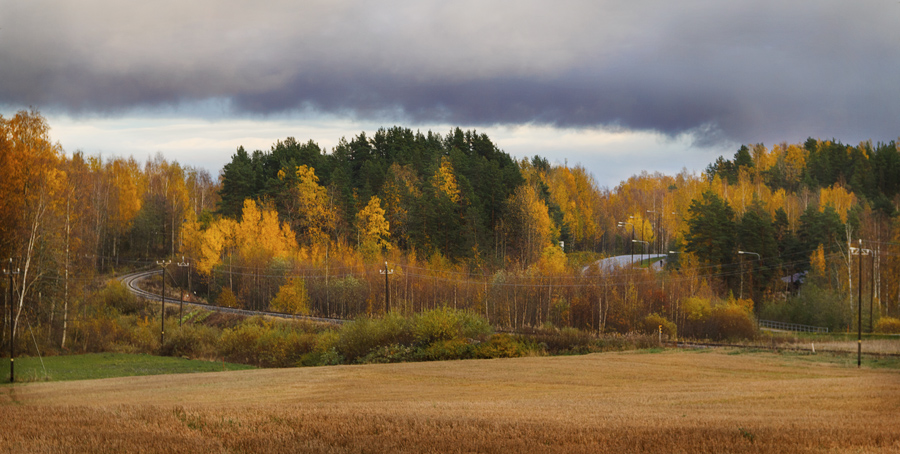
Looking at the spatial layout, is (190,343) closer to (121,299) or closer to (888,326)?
(121,299)

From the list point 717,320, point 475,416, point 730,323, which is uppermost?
point 475,416

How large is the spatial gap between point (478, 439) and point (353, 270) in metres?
65.7

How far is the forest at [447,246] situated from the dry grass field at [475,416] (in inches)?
925

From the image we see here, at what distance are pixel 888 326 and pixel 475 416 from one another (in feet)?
172

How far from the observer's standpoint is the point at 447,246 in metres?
81.1

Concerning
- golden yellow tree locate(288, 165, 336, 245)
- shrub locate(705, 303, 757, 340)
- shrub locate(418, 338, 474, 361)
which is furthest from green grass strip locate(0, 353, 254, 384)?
shrub locate(705, 303, 757, 340)

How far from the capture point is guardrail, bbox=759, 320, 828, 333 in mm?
59688

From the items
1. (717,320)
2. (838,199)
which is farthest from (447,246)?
(838,199)

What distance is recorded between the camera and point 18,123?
29.3 metres

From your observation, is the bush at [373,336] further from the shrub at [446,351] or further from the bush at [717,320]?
the bush at [717,320]

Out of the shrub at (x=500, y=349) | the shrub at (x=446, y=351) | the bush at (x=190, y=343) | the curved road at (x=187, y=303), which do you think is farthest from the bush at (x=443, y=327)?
the bush at (x=190, y=343)

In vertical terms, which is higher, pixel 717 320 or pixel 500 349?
pixel 717 320

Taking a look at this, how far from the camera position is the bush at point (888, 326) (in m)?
52.2

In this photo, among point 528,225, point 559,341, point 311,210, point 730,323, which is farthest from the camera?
point 311,210
